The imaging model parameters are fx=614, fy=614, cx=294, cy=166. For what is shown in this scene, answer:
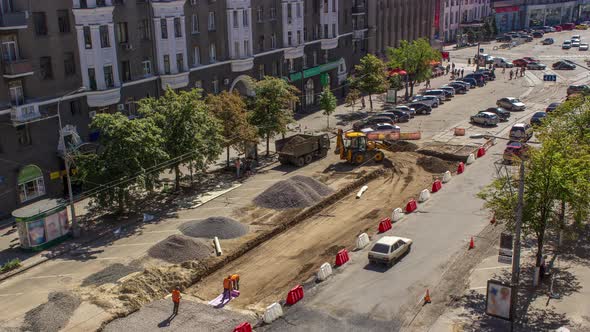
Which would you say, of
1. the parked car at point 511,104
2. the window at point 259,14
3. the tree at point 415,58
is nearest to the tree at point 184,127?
the window at point 259,14

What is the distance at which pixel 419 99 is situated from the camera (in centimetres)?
8125

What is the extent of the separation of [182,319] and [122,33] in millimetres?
31816

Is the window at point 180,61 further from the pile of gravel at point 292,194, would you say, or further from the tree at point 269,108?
the pile of gravel at point 292,194

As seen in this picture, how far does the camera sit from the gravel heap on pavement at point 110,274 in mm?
34128

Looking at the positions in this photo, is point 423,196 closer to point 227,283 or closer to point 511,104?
point 227,283

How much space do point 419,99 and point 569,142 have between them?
4915 centimetres

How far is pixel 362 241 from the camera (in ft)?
125

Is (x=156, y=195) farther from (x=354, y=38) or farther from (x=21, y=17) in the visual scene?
(x=354, y=38)

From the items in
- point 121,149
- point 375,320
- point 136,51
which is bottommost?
point 375,320

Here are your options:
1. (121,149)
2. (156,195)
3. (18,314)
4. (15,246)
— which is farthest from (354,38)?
(18,314)

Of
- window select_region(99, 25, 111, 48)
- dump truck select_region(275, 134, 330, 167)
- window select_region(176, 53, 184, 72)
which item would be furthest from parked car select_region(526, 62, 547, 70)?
window select_region(99, 25, 111, 48)

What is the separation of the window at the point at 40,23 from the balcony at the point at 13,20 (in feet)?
4.77

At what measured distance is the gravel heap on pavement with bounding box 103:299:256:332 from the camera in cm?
2908

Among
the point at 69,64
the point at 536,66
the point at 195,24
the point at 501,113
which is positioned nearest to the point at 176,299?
the point at 69,64
